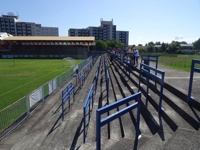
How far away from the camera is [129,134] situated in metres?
4.16

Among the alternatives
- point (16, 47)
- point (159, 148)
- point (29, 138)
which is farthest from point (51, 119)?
point (16, 47)

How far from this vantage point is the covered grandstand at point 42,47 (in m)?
59.2

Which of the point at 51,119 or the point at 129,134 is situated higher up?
the point at 129,134

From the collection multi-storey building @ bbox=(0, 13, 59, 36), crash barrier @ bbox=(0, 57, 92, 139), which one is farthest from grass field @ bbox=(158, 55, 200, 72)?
multi-storey building @ bbox=(0, 13, 59, 36)

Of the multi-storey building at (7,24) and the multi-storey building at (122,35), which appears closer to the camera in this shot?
the multi-storey building at (7,24)

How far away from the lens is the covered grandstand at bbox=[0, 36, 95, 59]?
5922cm

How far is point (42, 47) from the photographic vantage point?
62625 millimetres

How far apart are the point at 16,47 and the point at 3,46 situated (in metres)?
5.72

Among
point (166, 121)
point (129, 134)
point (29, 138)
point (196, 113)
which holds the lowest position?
point (29, 138)

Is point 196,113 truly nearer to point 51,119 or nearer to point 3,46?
point 51,119

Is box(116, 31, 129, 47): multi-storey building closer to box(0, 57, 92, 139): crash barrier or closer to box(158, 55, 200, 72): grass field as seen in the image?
box(158, 55, 200, 72): grass field

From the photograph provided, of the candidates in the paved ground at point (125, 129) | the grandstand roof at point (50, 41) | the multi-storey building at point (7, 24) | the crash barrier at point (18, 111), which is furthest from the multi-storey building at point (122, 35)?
the paved ground at point (125, 129)

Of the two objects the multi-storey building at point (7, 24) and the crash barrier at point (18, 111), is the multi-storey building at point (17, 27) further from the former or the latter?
the crash barrier at point (18, 111)

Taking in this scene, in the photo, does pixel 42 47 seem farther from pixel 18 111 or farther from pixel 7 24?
pixel 7 24
